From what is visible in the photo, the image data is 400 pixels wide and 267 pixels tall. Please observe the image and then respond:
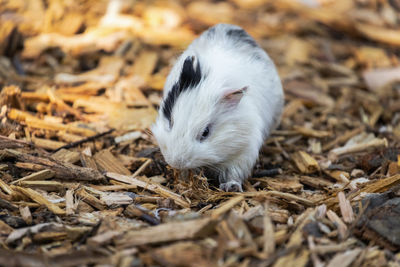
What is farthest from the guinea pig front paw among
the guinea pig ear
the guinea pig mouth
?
the guinea pig ear

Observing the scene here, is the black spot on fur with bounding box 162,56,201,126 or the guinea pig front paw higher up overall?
the black spot on fur with bounding box 162,56,201,126

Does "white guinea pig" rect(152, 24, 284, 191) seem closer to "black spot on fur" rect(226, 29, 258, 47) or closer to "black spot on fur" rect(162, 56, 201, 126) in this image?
"black spot on fur" rect(162, 56, 201, 126)

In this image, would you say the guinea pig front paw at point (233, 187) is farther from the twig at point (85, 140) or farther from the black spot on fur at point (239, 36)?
the black spot on fur at point (239, 36)

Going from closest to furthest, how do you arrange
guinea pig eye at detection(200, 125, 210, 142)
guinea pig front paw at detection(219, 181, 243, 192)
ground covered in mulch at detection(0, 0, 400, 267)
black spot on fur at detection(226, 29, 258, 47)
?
ground covered in mulch at detection(0, 0, 400, 267) < guinea pig eye at detection(200, 125, 210, 142) < guinea pig front paw at detection(219, 181, 243, 192) < black spot on fur at detection(226, 29, 258, 47)

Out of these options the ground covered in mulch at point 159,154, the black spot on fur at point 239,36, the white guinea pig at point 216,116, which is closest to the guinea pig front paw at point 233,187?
the white guinea pig at point 216,116

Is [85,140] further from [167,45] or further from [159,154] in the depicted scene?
[167,45]

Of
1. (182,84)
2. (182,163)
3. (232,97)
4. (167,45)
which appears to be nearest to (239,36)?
(232,97)

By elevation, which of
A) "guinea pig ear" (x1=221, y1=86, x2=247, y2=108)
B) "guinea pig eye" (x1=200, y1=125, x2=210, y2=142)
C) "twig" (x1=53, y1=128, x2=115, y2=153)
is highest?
"guinea pig ear" (x1=221, y1=86, x2=247, y2=108)

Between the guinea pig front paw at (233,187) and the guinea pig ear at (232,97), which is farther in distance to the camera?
the guinea pig front paw at (233,187)

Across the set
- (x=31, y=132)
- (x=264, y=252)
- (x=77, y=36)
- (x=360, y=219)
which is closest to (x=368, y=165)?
(x=360, y=219)
